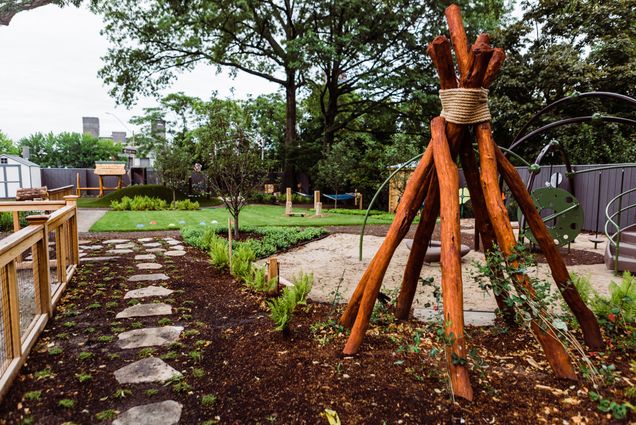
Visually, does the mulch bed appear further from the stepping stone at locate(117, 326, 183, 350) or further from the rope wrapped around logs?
the rope wrapped around logs

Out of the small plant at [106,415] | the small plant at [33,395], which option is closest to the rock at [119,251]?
the small plant at [33,395]

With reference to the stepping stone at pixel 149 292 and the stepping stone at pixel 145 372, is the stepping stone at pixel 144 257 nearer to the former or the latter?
the stepping stone at pixel 149 292

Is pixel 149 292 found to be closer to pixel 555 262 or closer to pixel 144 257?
pixel 144 257

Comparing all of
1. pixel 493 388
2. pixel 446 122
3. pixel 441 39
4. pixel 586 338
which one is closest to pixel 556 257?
pixel 586 338

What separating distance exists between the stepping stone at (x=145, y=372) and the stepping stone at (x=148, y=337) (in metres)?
0.29

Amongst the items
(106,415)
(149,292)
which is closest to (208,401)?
(106,415)

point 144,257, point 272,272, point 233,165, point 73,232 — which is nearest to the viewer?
point 272,272

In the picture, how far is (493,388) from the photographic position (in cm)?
199

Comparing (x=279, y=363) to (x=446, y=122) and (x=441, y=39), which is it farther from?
(x=441, y=39)

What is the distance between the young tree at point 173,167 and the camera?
15328 mm

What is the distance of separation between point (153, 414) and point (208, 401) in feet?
0.88

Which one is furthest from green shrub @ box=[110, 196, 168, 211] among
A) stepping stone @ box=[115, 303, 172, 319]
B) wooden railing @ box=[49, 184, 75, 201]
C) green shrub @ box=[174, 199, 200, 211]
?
stepping stone @ box=[115, 303, 172, 319]

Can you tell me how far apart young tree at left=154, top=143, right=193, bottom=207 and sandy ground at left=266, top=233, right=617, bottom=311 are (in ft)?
30.7

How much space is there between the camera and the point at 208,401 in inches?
80.0
